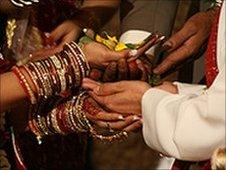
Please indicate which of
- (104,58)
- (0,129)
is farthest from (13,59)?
(104,58)

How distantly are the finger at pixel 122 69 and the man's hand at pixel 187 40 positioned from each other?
0.74 ft

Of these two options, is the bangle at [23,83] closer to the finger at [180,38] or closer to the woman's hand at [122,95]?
the woman's hand at [122,95]

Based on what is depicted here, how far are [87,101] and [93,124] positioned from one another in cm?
5

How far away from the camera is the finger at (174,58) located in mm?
1413

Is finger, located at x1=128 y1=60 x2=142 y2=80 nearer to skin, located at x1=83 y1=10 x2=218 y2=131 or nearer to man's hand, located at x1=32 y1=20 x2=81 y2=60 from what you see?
skin, located at x1=83 y1=10 x2=218 y2=131

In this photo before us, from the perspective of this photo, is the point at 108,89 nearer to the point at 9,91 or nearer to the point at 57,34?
the point at 9,91

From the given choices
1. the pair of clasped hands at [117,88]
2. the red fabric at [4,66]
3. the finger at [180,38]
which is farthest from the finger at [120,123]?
the finger at [180,38]

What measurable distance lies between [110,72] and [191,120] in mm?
287

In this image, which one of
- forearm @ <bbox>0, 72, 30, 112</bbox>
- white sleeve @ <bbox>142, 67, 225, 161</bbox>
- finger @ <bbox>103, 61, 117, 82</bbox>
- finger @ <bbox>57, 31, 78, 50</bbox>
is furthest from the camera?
finger @ <bbox>57, 31, 78, 50</bbox>

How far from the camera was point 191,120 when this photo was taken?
0.96 m

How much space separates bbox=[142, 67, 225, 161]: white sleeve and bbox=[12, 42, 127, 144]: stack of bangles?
0.52 ft

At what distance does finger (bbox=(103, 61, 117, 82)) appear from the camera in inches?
46.4

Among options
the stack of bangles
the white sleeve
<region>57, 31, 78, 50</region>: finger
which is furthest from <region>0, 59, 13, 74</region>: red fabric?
the white sleeve

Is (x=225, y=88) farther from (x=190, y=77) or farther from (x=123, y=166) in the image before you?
(x=123, y=166)
